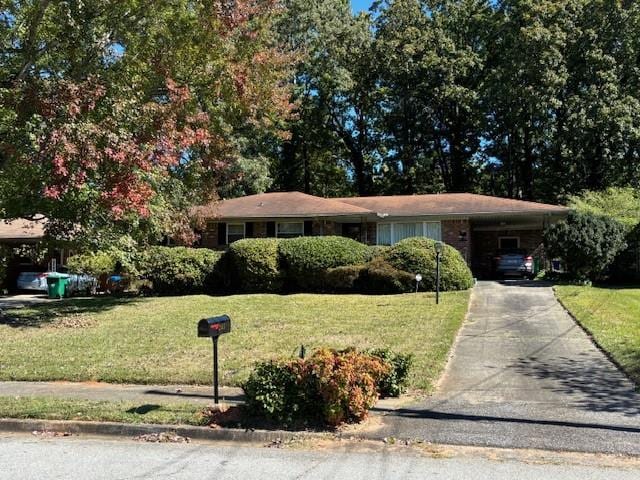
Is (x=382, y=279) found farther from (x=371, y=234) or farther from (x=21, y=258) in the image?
(x=21, y=258)

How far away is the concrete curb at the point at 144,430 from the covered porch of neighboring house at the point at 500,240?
22.4 metres

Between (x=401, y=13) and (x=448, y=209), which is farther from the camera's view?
(x=401, y=13)

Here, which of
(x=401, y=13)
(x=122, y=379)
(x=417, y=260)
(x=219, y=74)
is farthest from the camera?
(x=401, y=13)

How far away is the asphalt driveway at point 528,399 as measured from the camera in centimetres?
639

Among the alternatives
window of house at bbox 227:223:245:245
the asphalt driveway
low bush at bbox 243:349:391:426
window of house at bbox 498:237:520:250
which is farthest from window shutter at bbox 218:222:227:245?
low bush at bbox 243:349:391:426

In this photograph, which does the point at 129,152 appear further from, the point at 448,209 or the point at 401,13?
the point at 401,13

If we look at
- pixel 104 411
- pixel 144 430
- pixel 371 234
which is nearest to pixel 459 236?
pixel 371 234

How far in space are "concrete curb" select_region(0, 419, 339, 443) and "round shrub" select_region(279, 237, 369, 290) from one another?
14.3 metres

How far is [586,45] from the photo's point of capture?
36.3 meters

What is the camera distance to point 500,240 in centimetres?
2958

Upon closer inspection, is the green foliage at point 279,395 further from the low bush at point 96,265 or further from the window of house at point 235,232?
the window of house at point 235,232

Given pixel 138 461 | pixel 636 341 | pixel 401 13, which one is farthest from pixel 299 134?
pixel 138 461

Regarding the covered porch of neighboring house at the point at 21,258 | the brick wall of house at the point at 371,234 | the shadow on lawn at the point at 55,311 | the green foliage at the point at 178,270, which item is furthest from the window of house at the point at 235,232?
the covered porch of neighboring house at the point at 21,258

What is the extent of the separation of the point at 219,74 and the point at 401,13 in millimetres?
28100
